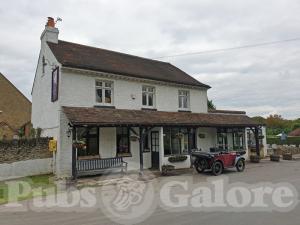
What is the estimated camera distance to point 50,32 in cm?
2019

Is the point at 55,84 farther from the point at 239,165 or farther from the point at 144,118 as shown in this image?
the point at 239,165

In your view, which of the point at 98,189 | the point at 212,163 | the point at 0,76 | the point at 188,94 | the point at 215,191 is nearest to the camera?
the point at 215,191

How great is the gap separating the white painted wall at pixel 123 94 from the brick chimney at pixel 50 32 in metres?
4.27

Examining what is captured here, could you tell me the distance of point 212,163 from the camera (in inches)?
660

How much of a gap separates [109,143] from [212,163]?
5.88m

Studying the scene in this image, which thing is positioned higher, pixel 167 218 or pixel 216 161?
pixel 216 161

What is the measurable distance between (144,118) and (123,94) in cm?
225

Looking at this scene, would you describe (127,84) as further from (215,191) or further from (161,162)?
(215,191)

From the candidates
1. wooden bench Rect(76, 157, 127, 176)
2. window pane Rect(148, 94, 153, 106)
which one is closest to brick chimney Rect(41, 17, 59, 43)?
window pane Rect(148, 94, 153, 106)

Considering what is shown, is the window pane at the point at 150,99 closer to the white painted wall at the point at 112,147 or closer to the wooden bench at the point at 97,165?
the white painted wall at the point at 112,147

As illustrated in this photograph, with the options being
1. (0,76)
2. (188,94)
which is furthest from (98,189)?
(0,76)

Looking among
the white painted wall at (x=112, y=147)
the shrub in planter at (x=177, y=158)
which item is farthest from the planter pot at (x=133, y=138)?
the shrub in planter at (x=177, y=158)

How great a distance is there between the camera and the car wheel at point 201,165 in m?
17.2

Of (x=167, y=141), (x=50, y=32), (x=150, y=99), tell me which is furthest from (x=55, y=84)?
(x=167, y=141)
